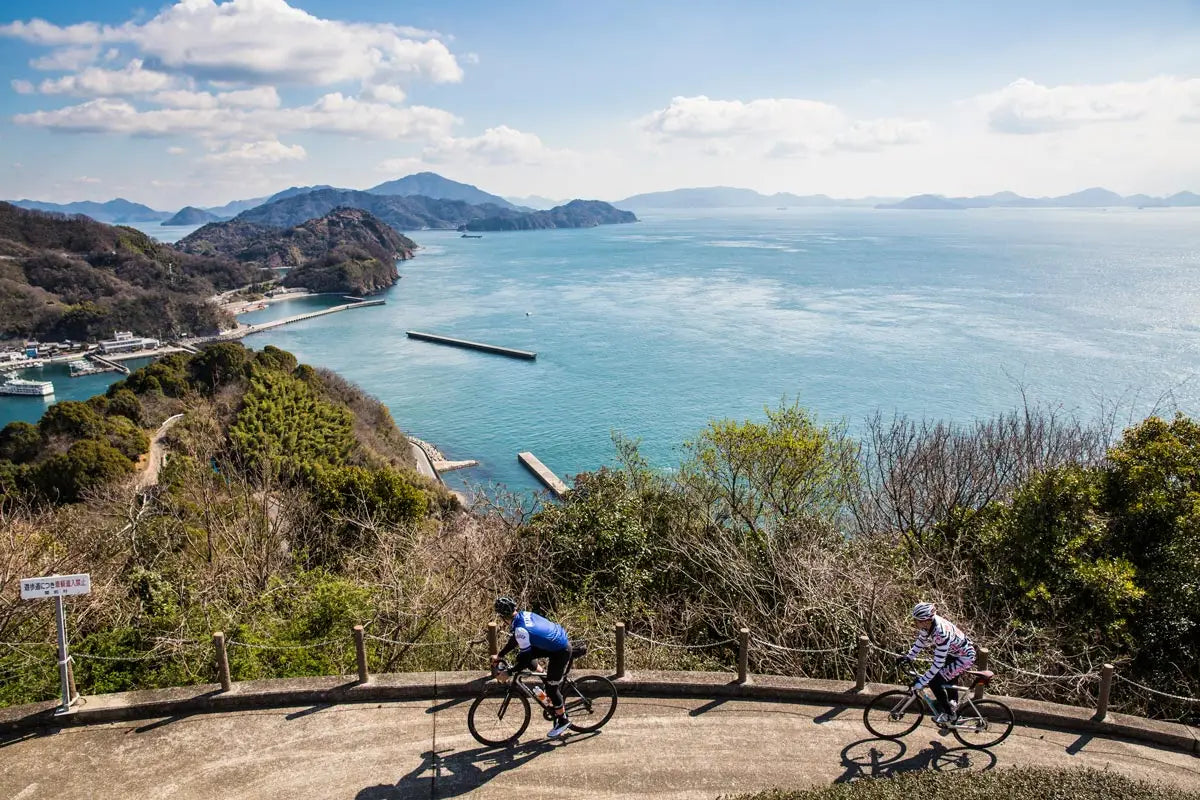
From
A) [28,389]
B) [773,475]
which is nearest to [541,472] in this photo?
[773,475]

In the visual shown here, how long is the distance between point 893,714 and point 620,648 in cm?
319

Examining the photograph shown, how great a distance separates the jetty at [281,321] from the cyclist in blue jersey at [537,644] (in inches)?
3978

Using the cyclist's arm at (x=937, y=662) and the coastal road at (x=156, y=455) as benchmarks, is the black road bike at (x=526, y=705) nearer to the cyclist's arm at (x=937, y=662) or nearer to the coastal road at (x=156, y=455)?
the cyclist's arm at (x=937, y=662)

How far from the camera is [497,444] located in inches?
2115

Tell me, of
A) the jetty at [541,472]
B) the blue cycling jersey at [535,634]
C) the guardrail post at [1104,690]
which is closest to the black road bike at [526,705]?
the blue cycling jersey at [535,634]

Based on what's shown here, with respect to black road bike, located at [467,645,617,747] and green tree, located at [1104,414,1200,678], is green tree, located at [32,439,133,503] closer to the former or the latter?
black road bike, located at [467,645,617,747]

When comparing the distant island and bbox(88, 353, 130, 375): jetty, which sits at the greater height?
the distant island

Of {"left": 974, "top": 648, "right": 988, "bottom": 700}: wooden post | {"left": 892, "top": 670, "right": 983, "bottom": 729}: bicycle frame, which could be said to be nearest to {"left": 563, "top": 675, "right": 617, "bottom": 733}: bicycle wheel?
{"left": 892, "top": 670, "right": 983, "bottom": 729}: bicycle frame

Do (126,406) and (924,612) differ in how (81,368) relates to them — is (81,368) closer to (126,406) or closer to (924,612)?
(126,406)

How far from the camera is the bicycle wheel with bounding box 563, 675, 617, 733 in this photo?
27.5 feet

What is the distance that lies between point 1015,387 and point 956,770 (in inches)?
2000

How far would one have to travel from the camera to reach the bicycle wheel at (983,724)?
26.2 ft

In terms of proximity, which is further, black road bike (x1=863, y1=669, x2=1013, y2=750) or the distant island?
the distant island

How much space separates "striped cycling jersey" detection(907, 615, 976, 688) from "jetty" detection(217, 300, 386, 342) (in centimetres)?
10309
